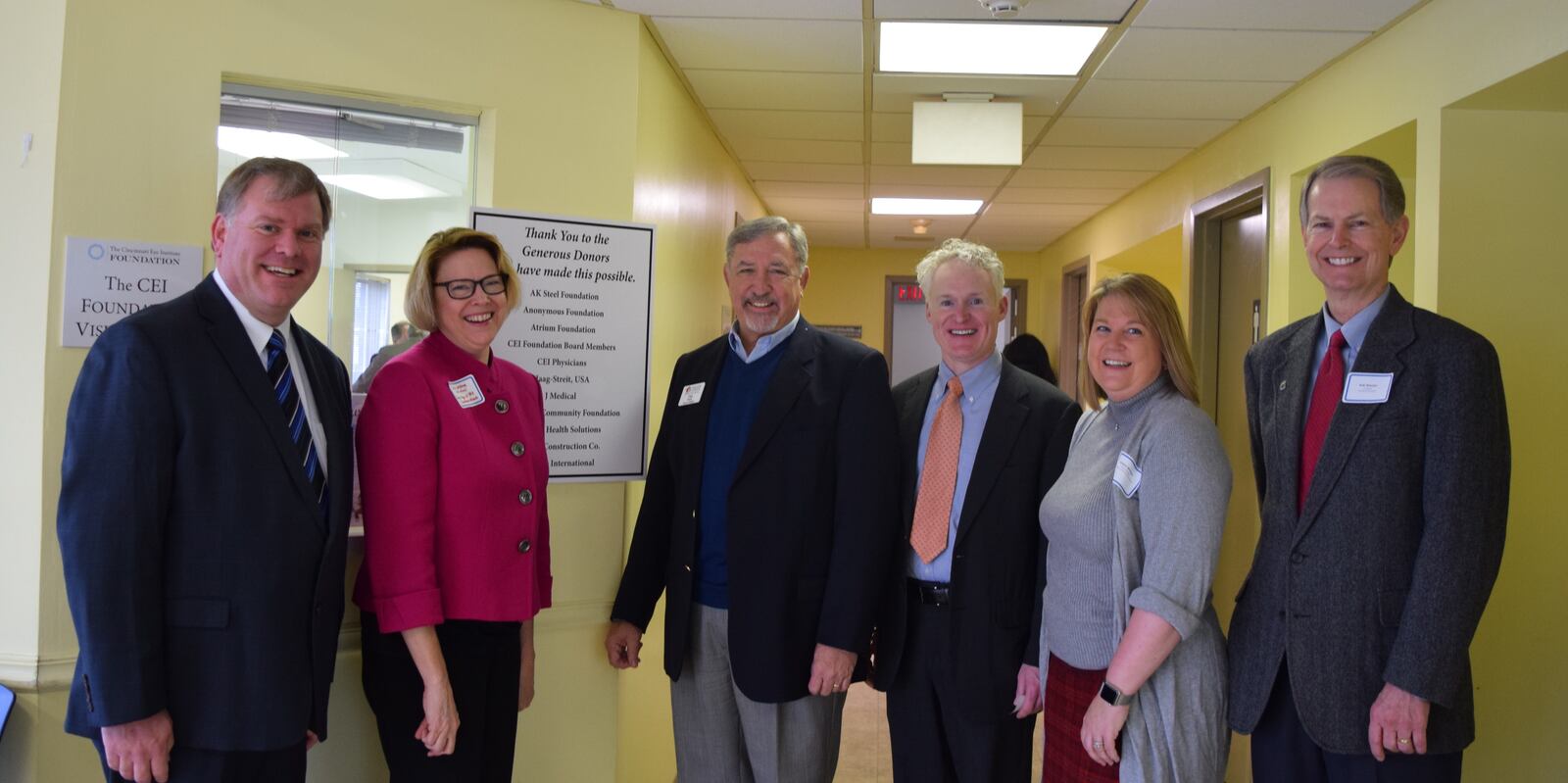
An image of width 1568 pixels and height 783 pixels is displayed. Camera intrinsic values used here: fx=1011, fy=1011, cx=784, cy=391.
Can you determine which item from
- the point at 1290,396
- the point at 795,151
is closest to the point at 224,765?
the point at 1290,396

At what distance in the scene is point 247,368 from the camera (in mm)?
1798

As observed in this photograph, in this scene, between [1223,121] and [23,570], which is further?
A: [1223,121]

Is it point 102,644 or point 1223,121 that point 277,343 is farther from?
point 1223,121

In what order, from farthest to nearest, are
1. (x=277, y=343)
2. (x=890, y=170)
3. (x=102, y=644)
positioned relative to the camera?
(x=890, y=170), (x=277, y=343), (x=102, y=644)

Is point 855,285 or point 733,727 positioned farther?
point 855,285

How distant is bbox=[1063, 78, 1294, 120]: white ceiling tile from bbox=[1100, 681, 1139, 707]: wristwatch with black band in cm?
281

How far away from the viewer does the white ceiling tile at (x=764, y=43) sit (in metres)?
3.50

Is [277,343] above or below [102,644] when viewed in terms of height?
above

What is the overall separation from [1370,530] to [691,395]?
1554 mm

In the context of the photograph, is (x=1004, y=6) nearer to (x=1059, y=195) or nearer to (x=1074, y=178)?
(x=1074, y=178)

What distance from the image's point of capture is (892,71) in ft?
13.2

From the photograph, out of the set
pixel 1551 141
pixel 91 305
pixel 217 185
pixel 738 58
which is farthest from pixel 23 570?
pixel 1551 141

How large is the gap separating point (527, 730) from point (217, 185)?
1802 mm

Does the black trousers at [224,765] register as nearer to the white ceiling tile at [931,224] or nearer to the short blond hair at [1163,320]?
the short blond hair at [1163,320]
